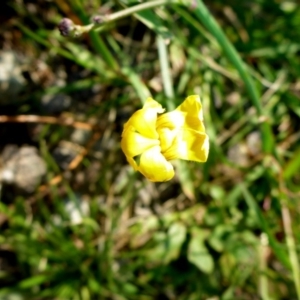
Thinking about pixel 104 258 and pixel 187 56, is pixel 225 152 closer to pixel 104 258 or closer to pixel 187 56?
pixel 187 56

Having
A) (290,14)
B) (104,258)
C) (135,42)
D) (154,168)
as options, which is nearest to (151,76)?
(135,42)

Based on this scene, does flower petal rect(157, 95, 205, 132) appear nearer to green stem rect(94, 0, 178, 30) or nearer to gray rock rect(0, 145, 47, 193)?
green stem rect(94, 0, 178, 30)

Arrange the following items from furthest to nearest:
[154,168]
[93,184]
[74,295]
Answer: [93,184] → [74,295] → [154,168]

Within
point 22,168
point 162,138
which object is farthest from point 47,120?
point 162,138

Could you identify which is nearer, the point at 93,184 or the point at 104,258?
the point at 104,258

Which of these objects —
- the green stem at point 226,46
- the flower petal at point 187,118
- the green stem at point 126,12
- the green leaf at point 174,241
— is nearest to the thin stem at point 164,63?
the green stem at point 226,46

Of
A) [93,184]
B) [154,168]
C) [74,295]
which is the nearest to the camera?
[154,168]
